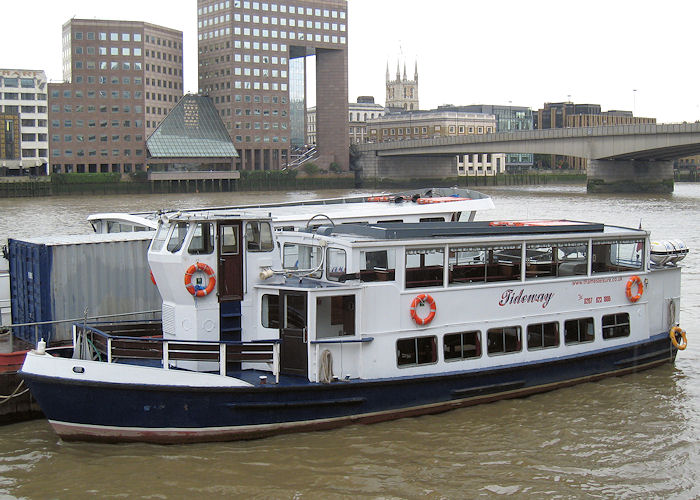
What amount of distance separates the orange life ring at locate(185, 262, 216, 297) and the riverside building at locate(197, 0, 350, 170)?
294ft

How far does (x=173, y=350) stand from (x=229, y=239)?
5.53 feet

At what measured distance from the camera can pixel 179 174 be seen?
90.9m

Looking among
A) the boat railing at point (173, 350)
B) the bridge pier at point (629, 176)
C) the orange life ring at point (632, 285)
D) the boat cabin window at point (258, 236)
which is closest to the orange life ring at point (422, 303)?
the boat railing at point (173, 350)

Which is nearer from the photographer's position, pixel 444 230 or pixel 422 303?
pixel 422 303

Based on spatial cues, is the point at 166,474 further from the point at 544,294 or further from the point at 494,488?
the point at 544,294

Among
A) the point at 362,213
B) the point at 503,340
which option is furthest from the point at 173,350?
the point at 362,213

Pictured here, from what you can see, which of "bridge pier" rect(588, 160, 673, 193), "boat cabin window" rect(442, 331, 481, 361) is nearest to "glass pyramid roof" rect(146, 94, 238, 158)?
"bridge pier" rect(588, 160, 673, 193)

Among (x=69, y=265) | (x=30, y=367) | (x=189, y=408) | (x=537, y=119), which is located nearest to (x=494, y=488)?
(x=189, y=408)

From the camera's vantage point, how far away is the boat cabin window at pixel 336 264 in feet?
40.6

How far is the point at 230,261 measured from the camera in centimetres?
1205

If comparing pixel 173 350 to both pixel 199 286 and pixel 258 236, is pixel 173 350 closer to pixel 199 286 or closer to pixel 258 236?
pixel 199 286

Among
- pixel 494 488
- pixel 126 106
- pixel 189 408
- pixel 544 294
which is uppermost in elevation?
pixel 126 106

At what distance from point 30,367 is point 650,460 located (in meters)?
8.23

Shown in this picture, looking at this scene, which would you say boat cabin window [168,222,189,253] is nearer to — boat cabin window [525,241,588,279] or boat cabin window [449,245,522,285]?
boat cabin window [449,245,522,285]
